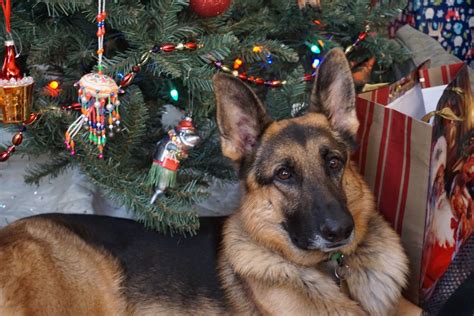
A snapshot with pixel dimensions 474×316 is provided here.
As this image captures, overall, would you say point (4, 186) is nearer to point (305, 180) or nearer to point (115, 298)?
point (115, 298)

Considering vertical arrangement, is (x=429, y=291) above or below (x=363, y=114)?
below

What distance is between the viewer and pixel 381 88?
2.43m

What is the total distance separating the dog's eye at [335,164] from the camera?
197cm

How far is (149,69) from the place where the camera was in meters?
2.24

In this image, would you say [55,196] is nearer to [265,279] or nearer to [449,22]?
[265,279]

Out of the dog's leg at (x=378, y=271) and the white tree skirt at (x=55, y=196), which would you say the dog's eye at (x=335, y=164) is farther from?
the white tree skirt at (x=55, y=196)

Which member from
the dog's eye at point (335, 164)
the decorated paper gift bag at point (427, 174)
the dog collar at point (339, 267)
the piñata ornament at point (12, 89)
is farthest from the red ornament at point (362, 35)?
the piñata ornament at point (12, 89)

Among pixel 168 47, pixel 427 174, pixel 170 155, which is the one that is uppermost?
pixel 168 47

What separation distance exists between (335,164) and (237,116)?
387 millimetres

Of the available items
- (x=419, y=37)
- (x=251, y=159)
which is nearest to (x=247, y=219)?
(x=251, y=159)

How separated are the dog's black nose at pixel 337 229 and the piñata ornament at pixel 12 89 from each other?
1.05 metres

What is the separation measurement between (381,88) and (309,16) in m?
0.51

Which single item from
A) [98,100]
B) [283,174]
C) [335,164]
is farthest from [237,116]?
[98,100]

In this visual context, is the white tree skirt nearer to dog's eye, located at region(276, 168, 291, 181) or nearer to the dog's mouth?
dog's eye, located at region(276, 168, 291, 181)
